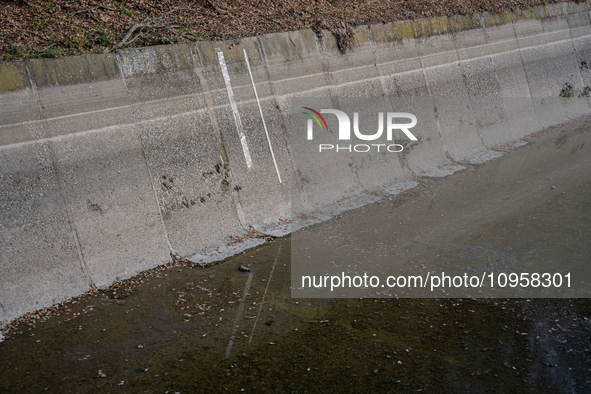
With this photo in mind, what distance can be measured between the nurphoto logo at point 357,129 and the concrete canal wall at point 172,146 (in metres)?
0.31

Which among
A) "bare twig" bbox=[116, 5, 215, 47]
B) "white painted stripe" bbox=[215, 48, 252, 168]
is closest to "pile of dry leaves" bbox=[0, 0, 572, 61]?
"bare twig" bbox=[116, 5, 215, 47]

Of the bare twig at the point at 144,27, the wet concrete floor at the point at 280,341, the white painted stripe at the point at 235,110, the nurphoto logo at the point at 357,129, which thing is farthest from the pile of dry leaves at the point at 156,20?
the wet concrete floor at the point at 280,341

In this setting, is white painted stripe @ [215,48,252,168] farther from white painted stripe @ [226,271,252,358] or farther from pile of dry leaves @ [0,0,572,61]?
white painted stripe @ [226,271,252,358]

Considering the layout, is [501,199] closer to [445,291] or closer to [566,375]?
[445,291]

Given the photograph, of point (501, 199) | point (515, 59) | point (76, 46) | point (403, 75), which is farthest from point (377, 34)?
point (76, 46)

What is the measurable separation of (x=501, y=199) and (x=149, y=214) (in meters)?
5.92

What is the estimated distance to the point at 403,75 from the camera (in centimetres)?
1035

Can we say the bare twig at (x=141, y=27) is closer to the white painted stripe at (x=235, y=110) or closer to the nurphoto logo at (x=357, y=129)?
the white painted stripe at (x=235, y=110)

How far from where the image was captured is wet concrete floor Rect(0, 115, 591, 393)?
4238 millimetres

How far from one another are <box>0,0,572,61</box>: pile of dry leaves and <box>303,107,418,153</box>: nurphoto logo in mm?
1535

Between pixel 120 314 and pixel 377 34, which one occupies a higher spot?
pixel 377 34

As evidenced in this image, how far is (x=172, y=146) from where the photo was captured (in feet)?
22.5

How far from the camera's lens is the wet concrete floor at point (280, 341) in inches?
167

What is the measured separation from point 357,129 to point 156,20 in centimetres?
408
